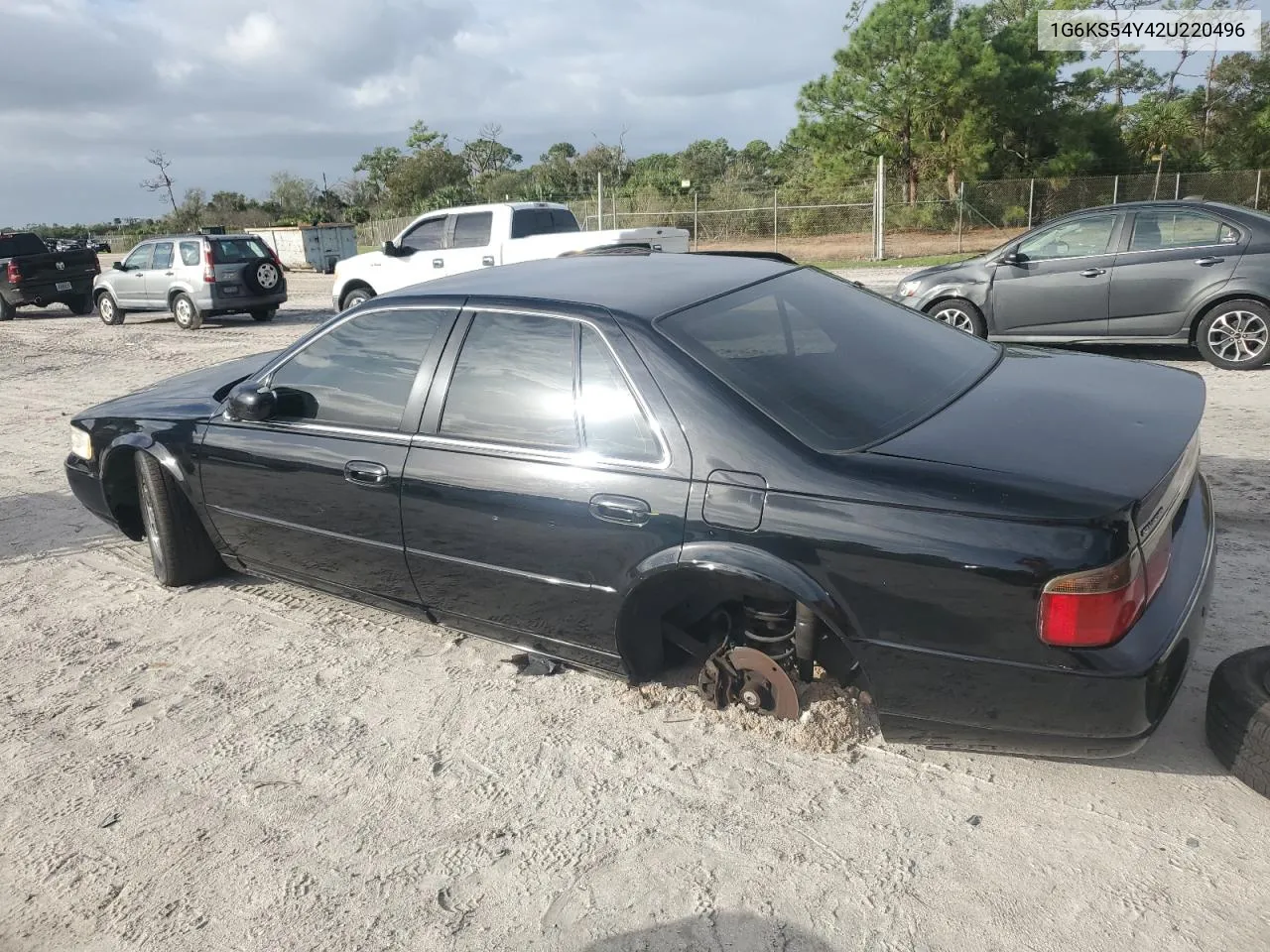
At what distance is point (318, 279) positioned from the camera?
27859mm

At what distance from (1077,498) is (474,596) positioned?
83.3 inches

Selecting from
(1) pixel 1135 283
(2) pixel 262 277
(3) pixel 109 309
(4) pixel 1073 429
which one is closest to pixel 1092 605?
(4) pixel 1073 429

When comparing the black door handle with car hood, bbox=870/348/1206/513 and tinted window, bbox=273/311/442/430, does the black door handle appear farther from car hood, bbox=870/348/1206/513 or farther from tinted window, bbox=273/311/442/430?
car hood, bbox=870/348/1206/513

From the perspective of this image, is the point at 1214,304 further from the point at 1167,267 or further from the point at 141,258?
the point at 141,258

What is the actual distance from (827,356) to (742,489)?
2.52 feet

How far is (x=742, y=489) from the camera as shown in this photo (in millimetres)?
2859

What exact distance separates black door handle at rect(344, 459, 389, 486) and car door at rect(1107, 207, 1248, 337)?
7.44 metres

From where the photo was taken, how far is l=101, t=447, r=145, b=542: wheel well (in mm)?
4844

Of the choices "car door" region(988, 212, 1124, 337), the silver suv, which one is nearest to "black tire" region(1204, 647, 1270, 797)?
"car door" region(988, 212, 1124, 337)

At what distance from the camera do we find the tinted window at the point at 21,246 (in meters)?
20.2

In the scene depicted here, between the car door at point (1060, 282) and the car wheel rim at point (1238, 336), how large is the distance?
890 mm

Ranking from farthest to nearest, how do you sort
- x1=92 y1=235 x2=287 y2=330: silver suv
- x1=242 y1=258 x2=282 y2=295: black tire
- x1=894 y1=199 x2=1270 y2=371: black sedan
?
x1=242 y1=258 x2=282 y2=295: black tire < x1=92 y1=235 x2=287 y2=330: silver suv < x1=894 y1=199 x2=1270 y2=371: black sedan

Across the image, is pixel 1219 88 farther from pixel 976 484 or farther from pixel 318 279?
pixel 976 484

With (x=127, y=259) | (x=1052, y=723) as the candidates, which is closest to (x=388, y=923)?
(x=1052, y=723)
